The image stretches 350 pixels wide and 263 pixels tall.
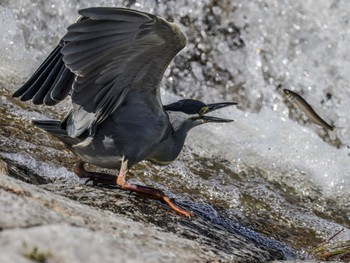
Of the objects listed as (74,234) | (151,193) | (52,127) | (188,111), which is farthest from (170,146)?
(74,234)

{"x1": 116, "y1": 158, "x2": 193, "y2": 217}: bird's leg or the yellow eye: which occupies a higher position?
the yellow eye

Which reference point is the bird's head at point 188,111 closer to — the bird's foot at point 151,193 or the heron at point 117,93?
the heron at point 117,93

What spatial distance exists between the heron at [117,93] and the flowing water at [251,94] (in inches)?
62.9

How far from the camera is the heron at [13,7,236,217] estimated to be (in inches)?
179

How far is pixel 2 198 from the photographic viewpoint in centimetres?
344

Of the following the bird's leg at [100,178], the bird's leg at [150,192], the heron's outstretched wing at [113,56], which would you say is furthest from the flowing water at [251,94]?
the heron's outstretched wing at [113,56]

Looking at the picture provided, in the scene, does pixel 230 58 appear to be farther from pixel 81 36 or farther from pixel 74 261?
pixel 74 261

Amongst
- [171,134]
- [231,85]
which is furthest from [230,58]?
[171,134]

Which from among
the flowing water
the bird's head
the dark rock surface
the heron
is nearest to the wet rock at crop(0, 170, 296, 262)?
the dark rock surface

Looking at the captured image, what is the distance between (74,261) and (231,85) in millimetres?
6897

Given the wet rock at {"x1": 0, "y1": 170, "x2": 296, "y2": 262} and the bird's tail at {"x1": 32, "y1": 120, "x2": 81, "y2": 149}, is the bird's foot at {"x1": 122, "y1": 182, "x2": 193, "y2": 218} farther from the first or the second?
the bird's tail at {"x1": 32, "y1": 120, "x2": 81, "y2": 149}

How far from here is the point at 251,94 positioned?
9.70 metres

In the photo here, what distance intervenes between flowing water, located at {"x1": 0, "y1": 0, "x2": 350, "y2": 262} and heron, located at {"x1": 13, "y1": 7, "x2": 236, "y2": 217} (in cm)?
160

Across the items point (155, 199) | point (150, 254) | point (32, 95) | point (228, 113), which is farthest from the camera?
point (228, 113)
